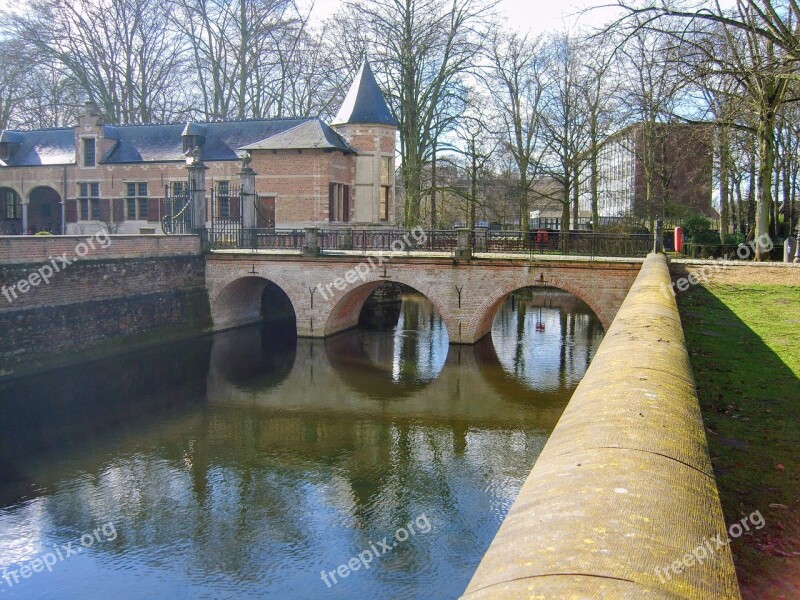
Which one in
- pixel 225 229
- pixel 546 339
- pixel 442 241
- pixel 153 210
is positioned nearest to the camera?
pixel 546 339

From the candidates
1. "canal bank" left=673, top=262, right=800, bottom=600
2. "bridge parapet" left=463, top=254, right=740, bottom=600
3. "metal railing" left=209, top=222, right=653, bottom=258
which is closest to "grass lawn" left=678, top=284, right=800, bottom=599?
"canal bank" left=673, top=262, right=800, bottom=600

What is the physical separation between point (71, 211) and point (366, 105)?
14.3 metres

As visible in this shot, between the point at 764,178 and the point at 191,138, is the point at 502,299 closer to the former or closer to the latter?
the point at 764,178

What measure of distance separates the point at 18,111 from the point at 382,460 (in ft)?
120

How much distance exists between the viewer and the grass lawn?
3105 millimetres

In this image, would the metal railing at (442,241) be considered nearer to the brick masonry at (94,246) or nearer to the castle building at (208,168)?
the brick masonry at (94,246)

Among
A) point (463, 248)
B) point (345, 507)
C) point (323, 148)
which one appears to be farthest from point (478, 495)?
point (323, 148)

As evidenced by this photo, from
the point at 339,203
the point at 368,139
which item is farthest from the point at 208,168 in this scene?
the point at 368,139

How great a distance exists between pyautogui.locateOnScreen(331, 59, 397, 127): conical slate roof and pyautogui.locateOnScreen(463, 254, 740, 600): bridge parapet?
25.2 m

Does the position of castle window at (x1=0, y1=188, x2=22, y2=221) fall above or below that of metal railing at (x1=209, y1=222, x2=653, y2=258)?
above

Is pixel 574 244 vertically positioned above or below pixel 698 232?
below

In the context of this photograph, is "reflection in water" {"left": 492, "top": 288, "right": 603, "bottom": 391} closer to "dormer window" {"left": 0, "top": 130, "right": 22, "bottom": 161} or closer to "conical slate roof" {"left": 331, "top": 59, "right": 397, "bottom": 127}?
"conical slate roof" {"left": 331, "top": 59, "right": 397, "bottom": 127}

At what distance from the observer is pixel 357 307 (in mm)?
23906

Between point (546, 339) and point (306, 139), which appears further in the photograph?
point (306, 139)
